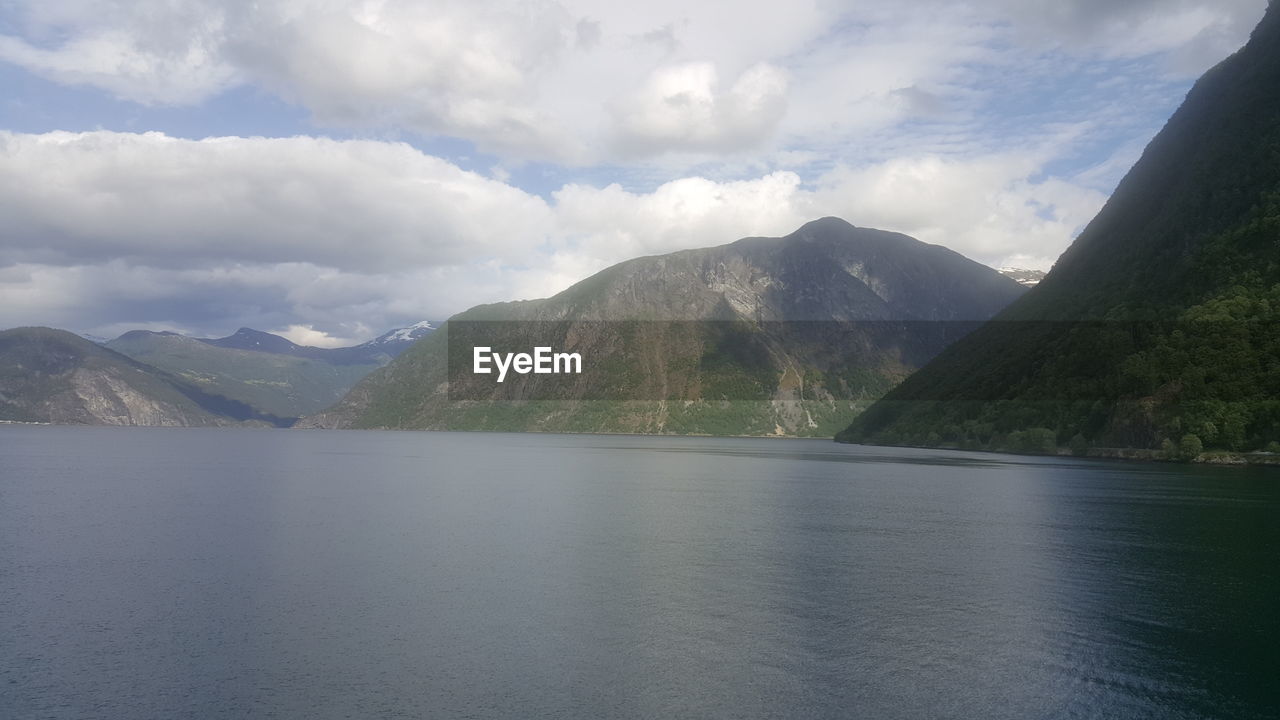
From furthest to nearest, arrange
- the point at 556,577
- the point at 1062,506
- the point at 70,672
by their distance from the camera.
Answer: the point at 1062,506 → the point at 556,577 → the point at 70,672

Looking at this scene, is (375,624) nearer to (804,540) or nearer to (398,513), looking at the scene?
(804,540)

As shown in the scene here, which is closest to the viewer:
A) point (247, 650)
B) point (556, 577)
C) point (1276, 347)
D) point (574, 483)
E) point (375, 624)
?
point (247, 650)

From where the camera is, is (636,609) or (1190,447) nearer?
(636,609)

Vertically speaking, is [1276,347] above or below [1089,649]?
above

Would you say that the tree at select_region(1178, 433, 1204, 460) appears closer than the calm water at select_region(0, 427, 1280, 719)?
No

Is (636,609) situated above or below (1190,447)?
below

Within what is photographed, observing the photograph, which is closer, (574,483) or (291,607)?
(291,607)

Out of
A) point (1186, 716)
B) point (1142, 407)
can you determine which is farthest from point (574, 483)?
point (1142, 407)

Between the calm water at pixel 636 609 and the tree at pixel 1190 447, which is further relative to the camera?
the tree at pixel 1190 447
